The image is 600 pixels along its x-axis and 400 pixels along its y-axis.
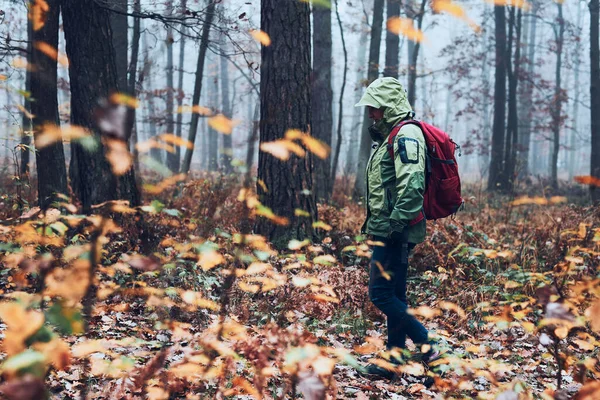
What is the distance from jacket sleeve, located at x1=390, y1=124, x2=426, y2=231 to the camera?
3326 mm

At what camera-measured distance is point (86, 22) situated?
20.6 feet

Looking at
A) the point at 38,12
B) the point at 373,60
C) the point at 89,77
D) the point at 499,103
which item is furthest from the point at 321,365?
the point at 499,103

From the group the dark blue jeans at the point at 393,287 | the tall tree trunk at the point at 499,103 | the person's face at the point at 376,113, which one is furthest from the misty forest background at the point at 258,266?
the tall tree trunk at the point at 499,103

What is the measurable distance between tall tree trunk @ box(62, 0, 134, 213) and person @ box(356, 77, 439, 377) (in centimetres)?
405

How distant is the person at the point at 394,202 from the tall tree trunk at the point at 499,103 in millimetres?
12939

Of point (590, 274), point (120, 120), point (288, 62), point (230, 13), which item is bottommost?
point (590, 274)

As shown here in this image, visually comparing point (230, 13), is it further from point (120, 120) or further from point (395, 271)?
point (120, 120)

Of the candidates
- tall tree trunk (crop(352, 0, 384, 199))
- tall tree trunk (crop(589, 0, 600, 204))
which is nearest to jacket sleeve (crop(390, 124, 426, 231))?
tall tree trunk (crop(352, 0, 384, 199))

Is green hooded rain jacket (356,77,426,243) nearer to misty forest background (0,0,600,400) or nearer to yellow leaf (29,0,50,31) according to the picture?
misty forest background (0,0,600,400)

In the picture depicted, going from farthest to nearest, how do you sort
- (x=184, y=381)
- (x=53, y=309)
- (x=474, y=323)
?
(x=474, y=323) → (x=184, y=381) → (x=53, y=309)

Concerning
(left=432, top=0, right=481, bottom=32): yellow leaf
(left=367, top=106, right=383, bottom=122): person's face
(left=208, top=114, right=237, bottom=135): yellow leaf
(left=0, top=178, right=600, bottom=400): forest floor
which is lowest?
(left=0, top=178, right=600, bottom=400): forest floor

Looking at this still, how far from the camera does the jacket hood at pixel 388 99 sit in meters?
3.58

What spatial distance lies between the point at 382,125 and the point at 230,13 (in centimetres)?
467

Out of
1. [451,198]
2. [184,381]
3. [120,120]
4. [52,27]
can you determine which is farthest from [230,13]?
[120,120]
